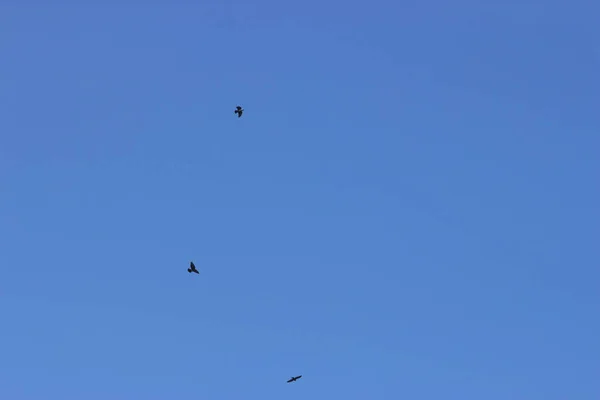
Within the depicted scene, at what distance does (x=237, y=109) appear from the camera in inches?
6309

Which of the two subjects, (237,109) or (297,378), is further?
(237,109)

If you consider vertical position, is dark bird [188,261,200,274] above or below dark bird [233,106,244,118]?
below

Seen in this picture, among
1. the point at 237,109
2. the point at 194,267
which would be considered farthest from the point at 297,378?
the point at 237,109

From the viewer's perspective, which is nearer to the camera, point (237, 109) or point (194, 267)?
point (194, 267)

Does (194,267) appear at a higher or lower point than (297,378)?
higher

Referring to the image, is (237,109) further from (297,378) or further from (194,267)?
(297,378)

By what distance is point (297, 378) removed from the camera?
493 ft

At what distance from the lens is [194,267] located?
148000mm

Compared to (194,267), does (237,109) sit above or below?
above

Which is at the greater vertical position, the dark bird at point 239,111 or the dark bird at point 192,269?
the dark bird at point 239,111

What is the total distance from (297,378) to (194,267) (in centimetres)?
2229

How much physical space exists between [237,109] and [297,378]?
42.6 meters

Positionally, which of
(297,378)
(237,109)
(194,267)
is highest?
(237,109)
